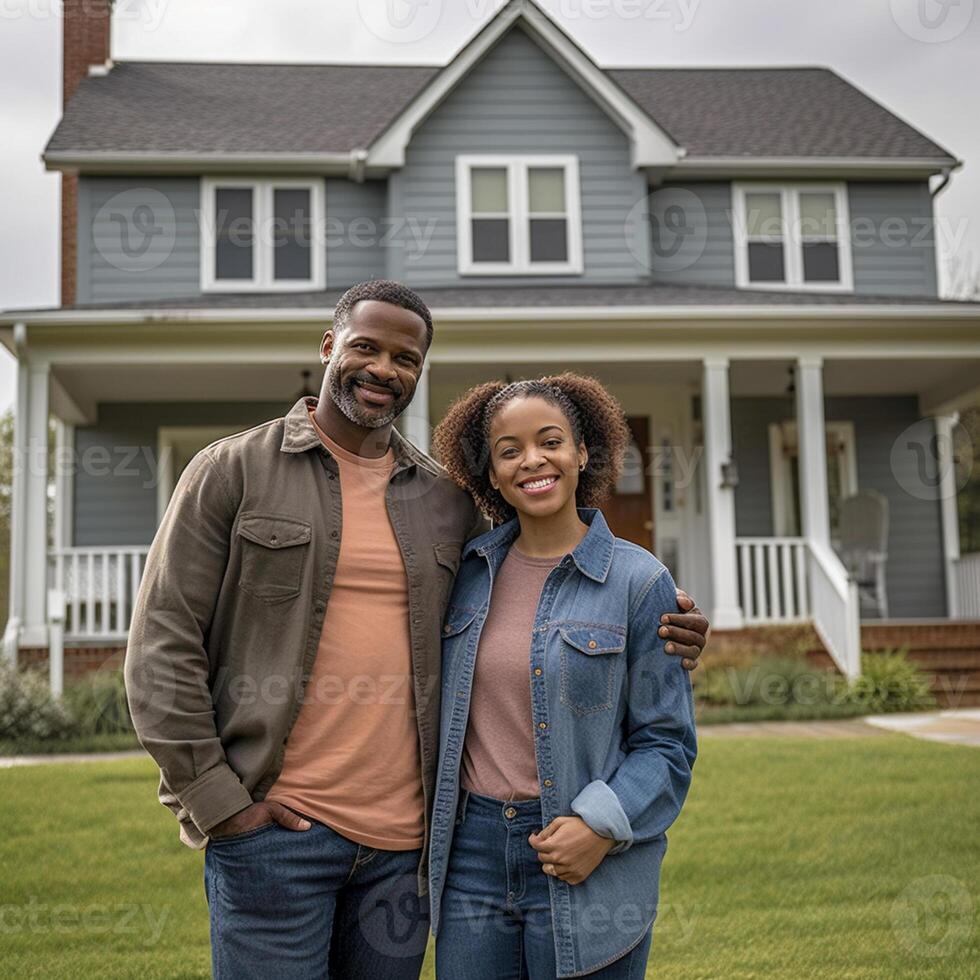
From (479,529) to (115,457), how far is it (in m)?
10.4

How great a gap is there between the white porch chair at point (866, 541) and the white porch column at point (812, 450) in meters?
1.53

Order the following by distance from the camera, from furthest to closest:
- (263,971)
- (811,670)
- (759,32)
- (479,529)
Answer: (759,32), (811,670), (479,529), (263,971)

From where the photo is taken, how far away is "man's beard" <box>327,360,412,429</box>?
2.44m

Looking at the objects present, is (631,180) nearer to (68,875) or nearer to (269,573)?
(68,875)

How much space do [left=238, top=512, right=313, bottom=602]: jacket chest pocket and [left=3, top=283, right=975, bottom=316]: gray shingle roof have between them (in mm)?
7990

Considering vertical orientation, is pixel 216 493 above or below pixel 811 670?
above

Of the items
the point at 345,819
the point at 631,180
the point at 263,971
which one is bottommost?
Answer: the point at 263,971

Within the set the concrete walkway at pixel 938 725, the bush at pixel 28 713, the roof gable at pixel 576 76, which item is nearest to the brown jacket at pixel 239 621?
the concrete walkway at pixel 938 725

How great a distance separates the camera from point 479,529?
2664 millimetres

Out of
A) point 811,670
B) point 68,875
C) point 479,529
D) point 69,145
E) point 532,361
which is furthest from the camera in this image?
point 69,145

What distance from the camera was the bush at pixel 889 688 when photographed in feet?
30.8

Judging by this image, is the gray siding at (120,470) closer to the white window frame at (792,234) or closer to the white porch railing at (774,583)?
the white porch railing at (774,583)

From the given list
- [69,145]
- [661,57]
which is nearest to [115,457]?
[69,145]

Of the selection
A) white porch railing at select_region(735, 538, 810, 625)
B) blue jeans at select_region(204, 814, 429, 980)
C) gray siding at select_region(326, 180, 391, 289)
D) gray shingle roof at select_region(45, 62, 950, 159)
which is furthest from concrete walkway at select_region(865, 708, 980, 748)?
gray siding at select_region(326, 180, 391, 289)
